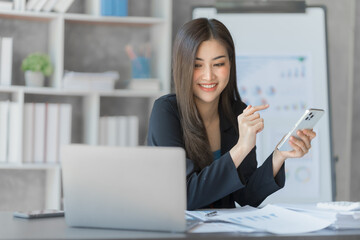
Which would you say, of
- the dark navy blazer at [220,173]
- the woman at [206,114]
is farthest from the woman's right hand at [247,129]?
the woman at [206,114]

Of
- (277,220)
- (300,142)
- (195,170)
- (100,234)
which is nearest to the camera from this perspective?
(100,234)

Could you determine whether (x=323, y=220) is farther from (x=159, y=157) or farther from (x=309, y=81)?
(x=309, y=81)

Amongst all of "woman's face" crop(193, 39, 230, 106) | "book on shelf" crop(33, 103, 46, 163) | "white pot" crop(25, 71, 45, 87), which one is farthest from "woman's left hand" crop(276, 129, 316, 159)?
"white pot" crop(25, 71, 45, 87)

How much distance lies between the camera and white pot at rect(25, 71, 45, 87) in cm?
325

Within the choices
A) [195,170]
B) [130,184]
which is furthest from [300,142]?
[130,184]

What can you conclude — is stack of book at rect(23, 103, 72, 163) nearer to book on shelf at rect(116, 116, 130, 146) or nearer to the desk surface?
book on shelf at rect(116, 116, 130, 146)

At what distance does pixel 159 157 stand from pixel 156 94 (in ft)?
6.93

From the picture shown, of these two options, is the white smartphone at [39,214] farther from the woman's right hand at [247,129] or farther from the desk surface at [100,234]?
the woman's right hand at [247,129]

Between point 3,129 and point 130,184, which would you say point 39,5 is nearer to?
point 3,129

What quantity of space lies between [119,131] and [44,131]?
1.36 feet

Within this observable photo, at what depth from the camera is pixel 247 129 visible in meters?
1.72

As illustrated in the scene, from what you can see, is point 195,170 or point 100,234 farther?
point 195,170

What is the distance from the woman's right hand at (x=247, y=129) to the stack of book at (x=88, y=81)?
5.46 ft

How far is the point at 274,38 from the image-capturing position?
Answer: 3.37 metres
